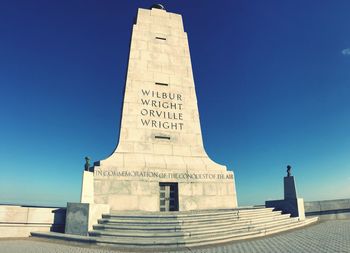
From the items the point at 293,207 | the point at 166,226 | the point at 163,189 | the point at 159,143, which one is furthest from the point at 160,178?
the point at 293,207

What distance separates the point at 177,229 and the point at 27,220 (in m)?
6.39

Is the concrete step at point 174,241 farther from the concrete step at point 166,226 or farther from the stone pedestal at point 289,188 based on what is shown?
the stone pedestal at point 289,188

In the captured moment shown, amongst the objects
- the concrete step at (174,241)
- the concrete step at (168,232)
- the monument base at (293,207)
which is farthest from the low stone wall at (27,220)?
the monument base at (293,207)

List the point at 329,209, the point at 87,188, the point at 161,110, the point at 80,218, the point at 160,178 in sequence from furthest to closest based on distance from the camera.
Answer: the point at 161,110 → the point at 160,178 → the point at 329,209 → the point at 87,188 → the point at 80,218

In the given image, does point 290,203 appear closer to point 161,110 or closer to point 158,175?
point 158,175

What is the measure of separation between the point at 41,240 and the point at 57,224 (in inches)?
52.1

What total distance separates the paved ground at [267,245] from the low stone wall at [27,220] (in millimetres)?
677

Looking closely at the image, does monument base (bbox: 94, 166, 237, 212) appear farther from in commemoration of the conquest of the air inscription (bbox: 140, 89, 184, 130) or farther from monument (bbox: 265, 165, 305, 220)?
in commemoration of the conquest of the air inscription (bbox: 140, 89, 184, 130)

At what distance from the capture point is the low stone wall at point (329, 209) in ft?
47.5

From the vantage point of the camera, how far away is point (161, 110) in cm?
1750

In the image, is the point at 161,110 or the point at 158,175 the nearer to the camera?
the point at 158,175

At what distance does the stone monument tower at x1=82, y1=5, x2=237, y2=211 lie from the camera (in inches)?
551

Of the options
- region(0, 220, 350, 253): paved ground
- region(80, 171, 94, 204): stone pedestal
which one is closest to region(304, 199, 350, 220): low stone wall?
region(0, 220, 350, 253): paved ground

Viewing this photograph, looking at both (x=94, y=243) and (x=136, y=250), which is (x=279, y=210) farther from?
(x=94, y=243)
